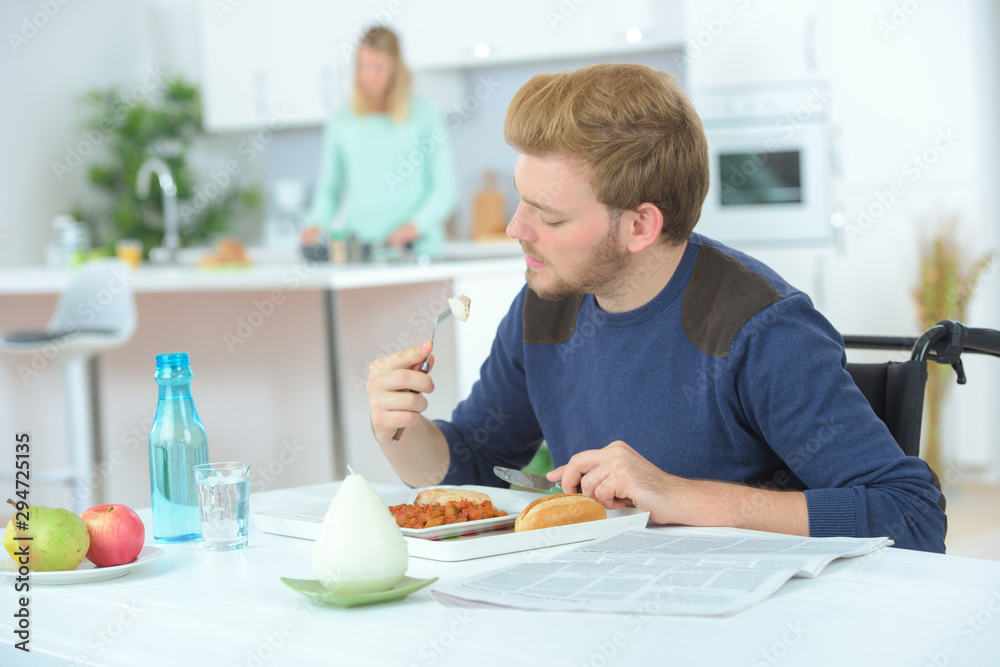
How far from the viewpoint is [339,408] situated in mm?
3074

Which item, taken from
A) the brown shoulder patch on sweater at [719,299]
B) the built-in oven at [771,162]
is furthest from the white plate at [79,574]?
the built-in oven at [771,162]

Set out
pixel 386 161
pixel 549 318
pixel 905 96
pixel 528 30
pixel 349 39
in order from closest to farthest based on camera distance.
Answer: pixel 549 318
pixel 905 96
pixel 386 161
pixel 528 30
pixel 349 39

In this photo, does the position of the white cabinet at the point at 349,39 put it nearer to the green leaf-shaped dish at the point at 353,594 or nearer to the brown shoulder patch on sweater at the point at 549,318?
the brown shoulder patch on sweater at the point at 549,318

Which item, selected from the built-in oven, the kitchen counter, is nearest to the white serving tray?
the kitchen counter

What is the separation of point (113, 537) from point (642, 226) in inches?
28.8

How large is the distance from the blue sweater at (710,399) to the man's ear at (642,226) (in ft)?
0.20

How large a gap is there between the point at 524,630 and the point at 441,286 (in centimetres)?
243

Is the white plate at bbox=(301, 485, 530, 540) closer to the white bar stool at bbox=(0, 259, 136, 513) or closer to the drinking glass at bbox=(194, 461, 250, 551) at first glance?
the drinking glass at bbox=(194, 461, 250, 551)

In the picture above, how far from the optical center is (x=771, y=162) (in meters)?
4.27

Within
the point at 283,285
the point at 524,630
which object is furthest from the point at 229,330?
the point at 524,630

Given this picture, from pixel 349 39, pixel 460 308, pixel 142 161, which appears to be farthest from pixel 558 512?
pixel 142 161

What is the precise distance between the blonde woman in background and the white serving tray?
2.82 metres

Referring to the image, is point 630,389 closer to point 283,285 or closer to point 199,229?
point 283,285

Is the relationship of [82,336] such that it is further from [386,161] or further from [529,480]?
[529,480]
